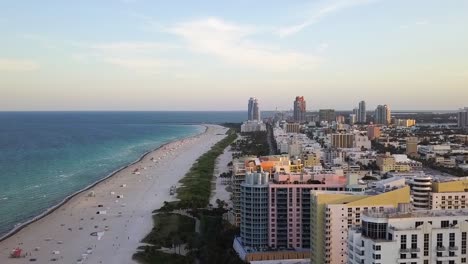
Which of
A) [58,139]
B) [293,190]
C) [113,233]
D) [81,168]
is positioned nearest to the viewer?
[293,190]

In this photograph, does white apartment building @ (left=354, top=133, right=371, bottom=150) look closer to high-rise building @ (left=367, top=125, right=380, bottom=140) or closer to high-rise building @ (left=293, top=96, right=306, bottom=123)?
high-rise building @ (left=367, top=125, right=380, bottom=140)

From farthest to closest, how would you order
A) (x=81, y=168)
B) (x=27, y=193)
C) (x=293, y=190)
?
(x=81, y=168) → (x=27, y=193) → (x=293, y=190)

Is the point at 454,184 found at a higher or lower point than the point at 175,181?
higher

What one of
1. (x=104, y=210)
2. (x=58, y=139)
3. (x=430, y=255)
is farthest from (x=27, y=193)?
(x=58, y=139)

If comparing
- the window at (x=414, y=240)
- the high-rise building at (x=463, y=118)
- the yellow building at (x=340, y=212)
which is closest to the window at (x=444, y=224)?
the window at (x=414, y=240)

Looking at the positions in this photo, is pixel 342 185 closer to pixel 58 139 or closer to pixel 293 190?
pixel 293 190

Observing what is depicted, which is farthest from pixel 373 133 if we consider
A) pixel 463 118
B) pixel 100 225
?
pixel 100 225

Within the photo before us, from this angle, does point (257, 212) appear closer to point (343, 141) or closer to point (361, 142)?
point (343, 141)
